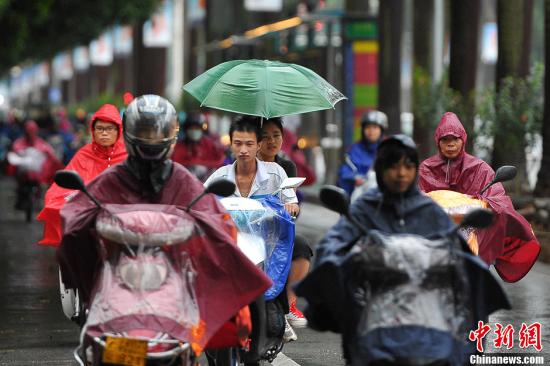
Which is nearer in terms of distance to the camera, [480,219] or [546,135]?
[480,219]

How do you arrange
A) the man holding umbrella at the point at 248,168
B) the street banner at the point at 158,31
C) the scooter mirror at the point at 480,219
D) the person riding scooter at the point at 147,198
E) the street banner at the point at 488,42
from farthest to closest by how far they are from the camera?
the street banner at the point at 158,31
the street banner at the point at 488,42
the man holding umbrella at the point at 248,168
the person riding scooter at the point at 147,198
the scooter mirror at the point at 480,219

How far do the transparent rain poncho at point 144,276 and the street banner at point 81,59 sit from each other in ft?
316

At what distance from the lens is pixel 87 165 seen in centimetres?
1049

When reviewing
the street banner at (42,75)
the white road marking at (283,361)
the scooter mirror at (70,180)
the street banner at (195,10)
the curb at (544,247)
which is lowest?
the street banner at (42,75)

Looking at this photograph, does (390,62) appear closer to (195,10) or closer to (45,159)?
(45,159)

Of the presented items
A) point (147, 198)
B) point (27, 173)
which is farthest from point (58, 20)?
point (147, 198)

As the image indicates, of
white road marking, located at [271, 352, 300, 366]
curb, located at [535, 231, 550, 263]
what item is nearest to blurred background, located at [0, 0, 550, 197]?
curb, located at [535, 231, 550, 263]

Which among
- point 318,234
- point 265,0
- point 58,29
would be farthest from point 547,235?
point 58,29

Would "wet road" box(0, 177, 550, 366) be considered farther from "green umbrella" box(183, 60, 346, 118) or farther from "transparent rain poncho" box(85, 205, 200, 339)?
"transparent rain poncho" box(85, 205, 200, 339)

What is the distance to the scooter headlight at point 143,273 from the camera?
21.7 feet

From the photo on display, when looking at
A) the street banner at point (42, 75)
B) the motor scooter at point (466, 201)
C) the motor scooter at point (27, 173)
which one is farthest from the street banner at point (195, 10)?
the street banner at point (42, 75)

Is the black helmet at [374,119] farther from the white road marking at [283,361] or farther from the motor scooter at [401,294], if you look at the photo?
the motor scooter at [401,294]

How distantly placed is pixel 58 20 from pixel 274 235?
1295 inches

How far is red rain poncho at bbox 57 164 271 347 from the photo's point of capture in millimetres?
6996
